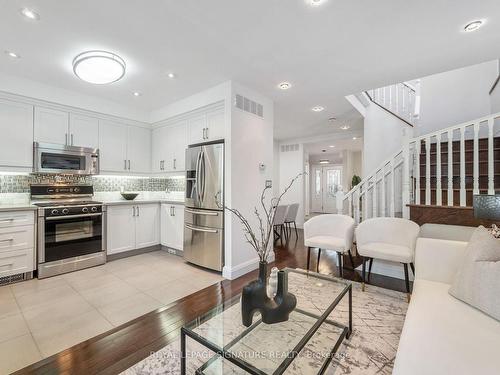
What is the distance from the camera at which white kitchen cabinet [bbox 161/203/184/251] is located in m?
4.06

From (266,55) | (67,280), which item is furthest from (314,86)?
(67,280)

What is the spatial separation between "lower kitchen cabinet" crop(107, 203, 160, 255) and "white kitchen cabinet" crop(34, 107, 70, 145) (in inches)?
49.0

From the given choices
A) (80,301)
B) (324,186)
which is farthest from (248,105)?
(324,186)

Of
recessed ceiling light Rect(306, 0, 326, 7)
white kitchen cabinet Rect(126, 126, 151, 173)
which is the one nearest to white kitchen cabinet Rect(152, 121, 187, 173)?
white kitchen cabinet Rect(126, 126, 151, 173)

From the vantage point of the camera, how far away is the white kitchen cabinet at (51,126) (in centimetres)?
339

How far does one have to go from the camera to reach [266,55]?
2.61 meters

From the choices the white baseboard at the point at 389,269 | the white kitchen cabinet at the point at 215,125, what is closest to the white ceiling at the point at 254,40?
the white kitchen cabinet at the point at 215,125

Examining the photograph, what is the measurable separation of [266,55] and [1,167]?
3590 millimetres

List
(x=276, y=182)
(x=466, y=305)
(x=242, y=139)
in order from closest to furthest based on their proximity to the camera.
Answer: (x=466, y=305)
(x=242, y=139)
(x=276, y=182)

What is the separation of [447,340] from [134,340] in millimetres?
2023

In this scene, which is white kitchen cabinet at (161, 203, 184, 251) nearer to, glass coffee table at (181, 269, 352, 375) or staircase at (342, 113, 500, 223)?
glass coffee table at (181, 269, 352, 375)

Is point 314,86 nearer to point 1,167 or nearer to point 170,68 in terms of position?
point 170,68

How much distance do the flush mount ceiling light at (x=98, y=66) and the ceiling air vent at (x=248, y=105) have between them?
140 cm

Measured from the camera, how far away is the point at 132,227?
405cm
